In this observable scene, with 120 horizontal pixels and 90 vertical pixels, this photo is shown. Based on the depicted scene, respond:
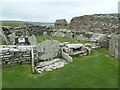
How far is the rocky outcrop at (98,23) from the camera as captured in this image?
27803 mm

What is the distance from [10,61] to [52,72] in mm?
3196

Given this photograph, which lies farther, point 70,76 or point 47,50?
point 47,50

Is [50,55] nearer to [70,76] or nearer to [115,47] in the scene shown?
[70,76]

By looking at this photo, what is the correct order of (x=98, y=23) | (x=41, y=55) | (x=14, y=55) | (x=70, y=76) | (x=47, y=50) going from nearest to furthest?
(x=70, y=76), (x=14, y=55), (x=41, y=55), (x=47, y=50), (x=98, y=23)

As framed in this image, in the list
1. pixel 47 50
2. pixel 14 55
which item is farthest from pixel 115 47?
pixel 14 55

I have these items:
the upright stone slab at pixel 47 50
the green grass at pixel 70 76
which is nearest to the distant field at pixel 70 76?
the green grass at pixel 70 76

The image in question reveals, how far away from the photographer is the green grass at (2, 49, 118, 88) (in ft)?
35.2

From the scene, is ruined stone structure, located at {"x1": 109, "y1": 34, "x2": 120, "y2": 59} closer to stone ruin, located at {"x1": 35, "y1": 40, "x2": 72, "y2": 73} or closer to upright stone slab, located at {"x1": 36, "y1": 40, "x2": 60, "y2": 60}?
stone ruin, located at {"x1": 35, "y1": 40, "x2": 72, "y2": 73}

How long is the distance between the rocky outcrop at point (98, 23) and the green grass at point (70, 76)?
14.0 m

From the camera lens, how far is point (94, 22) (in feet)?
102

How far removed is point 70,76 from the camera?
11711 millimetres

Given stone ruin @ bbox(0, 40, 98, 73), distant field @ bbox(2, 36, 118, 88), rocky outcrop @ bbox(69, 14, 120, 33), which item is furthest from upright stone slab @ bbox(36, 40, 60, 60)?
rocky outcrop @ bbox(69, 14, 120, 33)

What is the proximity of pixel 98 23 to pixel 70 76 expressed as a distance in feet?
64.1

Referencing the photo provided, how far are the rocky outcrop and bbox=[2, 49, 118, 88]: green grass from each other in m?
14.0
